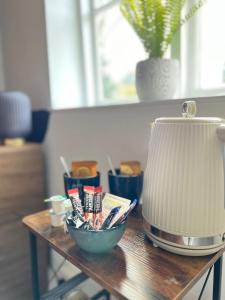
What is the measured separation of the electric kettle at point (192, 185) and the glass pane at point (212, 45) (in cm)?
47

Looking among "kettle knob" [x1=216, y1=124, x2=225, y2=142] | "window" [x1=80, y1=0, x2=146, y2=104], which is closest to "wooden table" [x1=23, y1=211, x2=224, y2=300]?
"kettle knob" [x1=216, y1=124, x2=225, y2=142]

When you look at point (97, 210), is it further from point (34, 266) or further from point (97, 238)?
point (34, 266)

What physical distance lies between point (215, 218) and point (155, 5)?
0.63 meters

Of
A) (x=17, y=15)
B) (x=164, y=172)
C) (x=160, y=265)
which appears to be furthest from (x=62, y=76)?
(x=160, y=265)

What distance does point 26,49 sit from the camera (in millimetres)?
1403

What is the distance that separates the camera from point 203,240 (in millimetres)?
468

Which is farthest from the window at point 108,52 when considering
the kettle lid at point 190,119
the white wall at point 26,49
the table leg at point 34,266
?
the table leg at point 34,266

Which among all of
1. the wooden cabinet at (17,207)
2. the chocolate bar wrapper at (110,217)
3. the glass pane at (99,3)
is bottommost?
the wooden cabinet at (17,207)

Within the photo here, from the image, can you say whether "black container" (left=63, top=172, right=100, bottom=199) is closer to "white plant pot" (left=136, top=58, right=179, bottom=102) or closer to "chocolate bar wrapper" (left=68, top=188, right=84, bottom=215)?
"chocolate bar wrapper" (left=68, top=188, right=84, bottom=215)

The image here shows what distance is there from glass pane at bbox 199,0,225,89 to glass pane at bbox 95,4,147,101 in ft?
0.90

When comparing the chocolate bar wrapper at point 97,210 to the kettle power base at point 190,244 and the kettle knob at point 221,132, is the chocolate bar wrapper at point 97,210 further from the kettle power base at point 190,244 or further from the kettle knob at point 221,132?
the kettle knob at point 221,132

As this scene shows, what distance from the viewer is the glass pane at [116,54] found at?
1115 mm

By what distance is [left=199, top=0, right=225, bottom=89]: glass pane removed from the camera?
0.83 metres

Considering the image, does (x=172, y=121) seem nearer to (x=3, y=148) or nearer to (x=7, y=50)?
(x=3, y=148)
